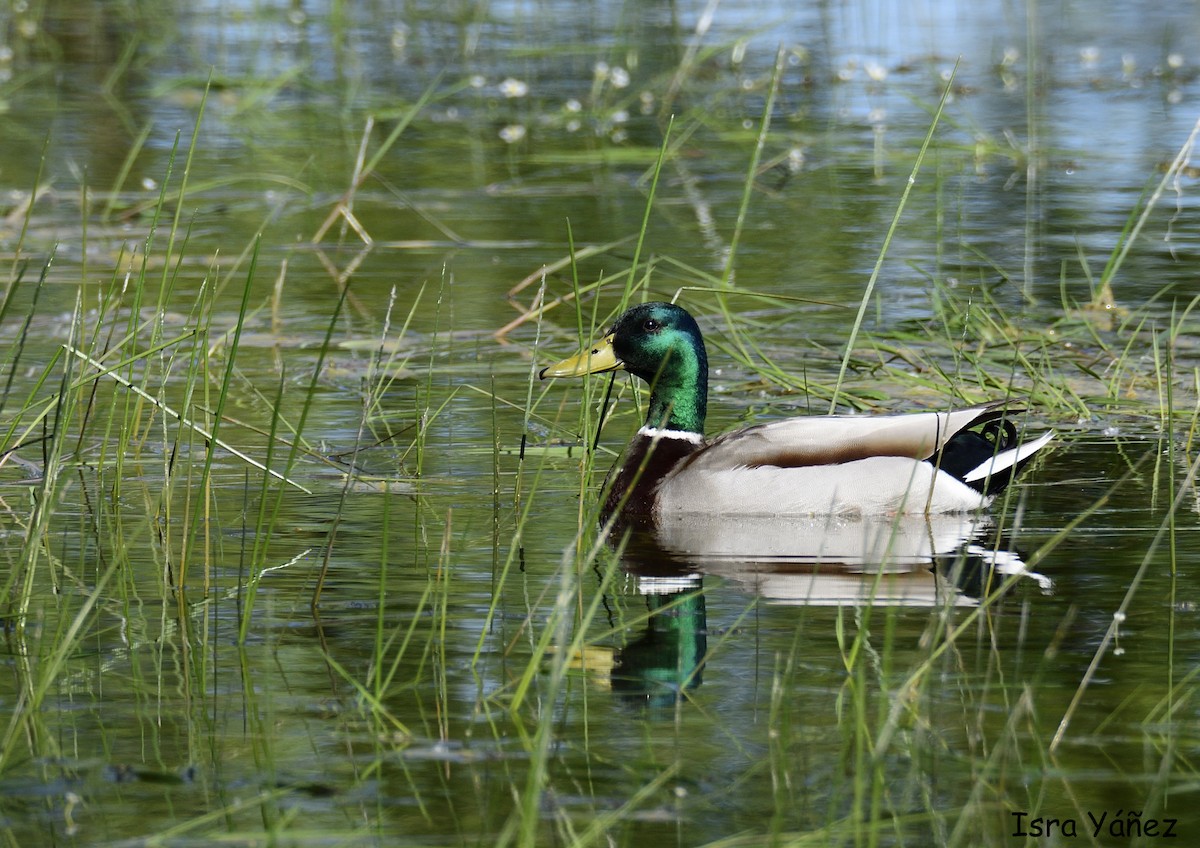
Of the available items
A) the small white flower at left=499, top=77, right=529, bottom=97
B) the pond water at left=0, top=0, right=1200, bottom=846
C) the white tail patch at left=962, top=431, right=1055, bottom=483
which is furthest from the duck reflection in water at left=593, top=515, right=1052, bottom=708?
the small white flower at left=499, top=77, right=529, bottom=97

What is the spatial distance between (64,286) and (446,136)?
225 inches

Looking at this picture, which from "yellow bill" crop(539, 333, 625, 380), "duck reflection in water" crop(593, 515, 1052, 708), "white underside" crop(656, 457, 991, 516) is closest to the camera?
"duck reflection in water" crop(593, 515, 1052, 708)

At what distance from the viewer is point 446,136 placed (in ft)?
52.3

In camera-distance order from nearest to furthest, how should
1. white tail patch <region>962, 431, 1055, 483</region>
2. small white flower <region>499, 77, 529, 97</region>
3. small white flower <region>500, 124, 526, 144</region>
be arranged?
white tail patch <region>962, 431, 1055, 483</region>
small white flower <region>500, 124, 526, 144</region>
small white flower <region>499, 77, 529, 97</region>

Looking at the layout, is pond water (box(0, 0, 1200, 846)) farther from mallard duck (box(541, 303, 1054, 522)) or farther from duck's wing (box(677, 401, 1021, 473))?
duck's wing (box(677, 401, 1021, 473))

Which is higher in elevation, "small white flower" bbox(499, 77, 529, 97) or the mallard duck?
"small white flower" bbox(499, 77, 529, 97)

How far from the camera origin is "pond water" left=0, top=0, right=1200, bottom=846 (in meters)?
4.04

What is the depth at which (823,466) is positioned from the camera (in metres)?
6.61

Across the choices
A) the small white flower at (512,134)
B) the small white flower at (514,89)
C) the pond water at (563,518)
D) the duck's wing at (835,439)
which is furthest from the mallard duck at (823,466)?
the small white flower at (514,89)

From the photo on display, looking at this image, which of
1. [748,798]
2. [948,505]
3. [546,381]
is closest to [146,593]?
[748,798]

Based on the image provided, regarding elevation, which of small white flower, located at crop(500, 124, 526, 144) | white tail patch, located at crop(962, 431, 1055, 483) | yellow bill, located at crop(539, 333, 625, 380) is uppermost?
yellow bill, located at crop(539, 333, 625, 380)

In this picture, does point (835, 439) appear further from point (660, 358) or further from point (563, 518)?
point (563, 518)

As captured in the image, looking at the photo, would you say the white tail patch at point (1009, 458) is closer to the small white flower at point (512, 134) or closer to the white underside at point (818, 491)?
the white underside at point (818, 491)

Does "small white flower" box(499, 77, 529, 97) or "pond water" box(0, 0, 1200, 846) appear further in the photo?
"small white flower" box(499, 77, 529, 97)
